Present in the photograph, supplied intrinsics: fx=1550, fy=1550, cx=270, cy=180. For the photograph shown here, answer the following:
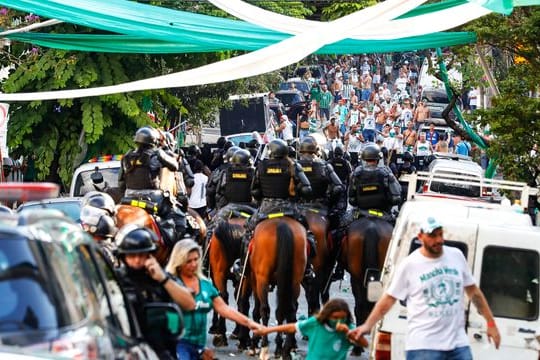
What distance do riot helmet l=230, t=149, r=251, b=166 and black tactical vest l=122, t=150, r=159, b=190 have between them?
3.20 feet

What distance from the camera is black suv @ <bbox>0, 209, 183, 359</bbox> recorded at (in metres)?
7.31

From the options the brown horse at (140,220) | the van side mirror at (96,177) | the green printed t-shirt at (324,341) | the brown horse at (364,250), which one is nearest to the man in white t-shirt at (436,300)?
the green printed t-shirt at (324,341)

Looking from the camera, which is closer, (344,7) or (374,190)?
(374,190)

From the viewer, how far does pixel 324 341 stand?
11.2 m

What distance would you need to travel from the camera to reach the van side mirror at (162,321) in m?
8.82

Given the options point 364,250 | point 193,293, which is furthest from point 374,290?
point 364,250

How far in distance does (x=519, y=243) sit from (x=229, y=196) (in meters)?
7.49

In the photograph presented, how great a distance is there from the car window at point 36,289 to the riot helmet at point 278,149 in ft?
31.5

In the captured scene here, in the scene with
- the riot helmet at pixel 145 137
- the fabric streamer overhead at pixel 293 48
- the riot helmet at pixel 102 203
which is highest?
the fabric streamer overhead at pixel 293 48

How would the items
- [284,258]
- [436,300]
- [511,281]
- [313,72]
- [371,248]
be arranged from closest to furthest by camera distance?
[436,300] < [511,281] < [284,258] < [371,248] < [313,72]

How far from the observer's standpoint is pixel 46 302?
24.5ft

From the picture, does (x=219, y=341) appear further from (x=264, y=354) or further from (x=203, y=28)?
(x=203, y=28)

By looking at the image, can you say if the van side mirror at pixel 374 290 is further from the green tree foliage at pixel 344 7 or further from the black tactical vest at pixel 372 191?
the green tree foliage at pixel 344 7

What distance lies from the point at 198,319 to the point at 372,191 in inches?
291
